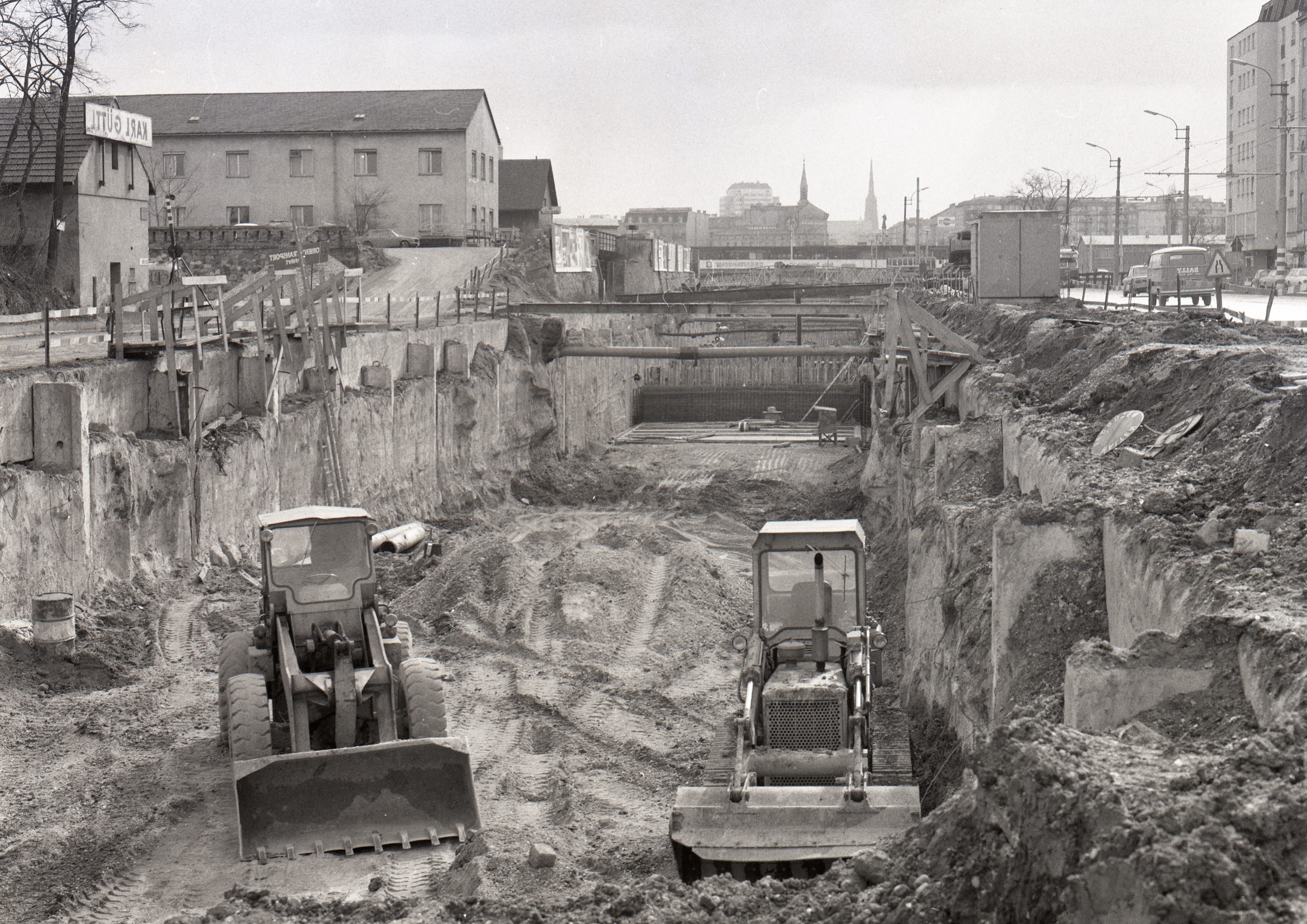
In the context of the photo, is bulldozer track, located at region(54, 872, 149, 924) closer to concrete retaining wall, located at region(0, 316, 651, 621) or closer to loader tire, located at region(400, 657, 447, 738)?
loader tire, located at region(400, 657, 447, 738)

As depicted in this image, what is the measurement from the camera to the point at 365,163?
5944cm

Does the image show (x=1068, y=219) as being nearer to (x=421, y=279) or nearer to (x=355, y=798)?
(x=421, y=279)

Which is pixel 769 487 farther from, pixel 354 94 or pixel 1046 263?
pixel 354 94

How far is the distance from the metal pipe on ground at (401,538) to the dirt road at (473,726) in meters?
0.72

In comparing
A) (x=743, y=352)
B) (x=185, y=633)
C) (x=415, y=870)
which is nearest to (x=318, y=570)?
(x=415, y=870)

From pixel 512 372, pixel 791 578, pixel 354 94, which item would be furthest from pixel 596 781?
pixel 354 94

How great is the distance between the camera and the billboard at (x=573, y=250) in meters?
51.6

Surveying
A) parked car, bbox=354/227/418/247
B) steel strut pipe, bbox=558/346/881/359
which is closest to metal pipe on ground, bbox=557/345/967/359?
steel strut pipe, bbox=558/346/881/359

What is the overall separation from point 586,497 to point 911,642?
1723 centimetres

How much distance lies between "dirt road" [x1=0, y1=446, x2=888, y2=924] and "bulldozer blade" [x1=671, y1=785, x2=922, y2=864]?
3.54ft

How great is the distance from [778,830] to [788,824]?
0.08 m

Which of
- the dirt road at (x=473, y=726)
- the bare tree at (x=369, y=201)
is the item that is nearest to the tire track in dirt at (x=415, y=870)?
the dirt road at (x=473, y=726)

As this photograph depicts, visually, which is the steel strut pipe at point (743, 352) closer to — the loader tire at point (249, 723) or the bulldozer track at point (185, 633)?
the bulldozer track at point (185, 633)

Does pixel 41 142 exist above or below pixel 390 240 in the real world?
above
